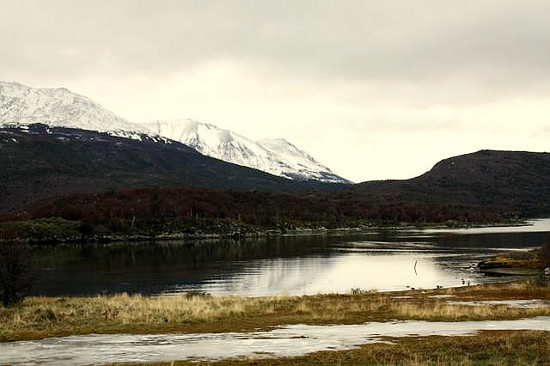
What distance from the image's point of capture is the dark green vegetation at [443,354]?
862 inches

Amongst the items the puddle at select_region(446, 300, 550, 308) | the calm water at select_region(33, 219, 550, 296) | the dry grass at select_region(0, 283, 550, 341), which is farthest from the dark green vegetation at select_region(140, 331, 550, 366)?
the calm water at select_region(33, 219, 550, 296)

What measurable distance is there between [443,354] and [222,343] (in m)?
10.1

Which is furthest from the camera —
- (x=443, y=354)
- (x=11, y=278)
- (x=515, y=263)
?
(x=515, y=263)

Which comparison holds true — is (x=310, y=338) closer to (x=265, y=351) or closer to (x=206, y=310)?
(x=265, y=351)

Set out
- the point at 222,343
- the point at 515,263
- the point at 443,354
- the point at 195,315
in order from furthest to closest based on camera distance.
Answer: the point at 515,263 < the point at 195,315 < the point at 222,343 < the point at 443,354

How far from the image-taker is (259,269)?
100625mm

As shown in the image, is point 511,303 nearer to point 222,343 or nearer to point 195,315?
point 195,315

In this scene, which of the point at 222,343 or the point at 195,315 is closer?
the point at 222,343

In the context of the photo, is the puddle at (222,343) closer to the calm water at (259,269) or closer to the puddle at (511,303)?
the puddle at (511,303)

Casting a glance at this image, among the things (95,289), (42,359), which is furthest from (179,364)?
(95,289)

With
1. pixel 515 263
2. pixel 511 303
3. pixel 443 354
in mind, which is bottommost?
pixel 515 263

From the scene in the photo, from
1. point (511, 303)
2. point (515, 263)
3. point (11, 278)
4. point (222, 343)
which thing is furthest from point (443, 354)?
point (515, 263)

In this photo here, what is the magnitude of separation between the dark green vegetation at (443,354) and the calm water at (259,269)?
45.9m

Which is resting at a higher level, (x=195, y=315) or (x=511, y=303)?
(x=195, y=315)
